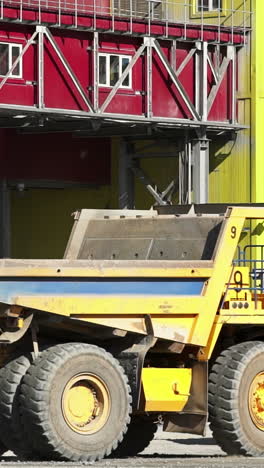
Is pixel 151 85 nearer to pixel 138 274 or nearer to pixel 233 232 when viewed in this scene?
pixel 233 232

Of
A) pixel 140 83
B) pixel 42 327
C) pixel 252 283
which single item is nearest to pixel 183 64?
pixel 140 83

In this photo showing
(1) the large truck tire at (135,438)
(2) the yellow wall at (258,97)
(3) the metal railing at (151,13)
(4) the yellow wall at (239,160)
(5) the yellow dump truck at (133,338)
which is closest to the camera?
(5) the yellow dump truck at (133,338)

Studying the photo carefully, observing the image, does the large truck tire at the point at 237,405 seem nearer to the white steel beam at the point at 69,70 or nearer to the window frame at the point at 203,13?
the white steel beam at the point at 69,70

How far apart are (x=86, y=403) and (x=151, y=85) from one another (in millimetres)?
24814

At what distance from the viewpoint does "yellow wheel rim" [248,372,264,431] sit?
1866 cm

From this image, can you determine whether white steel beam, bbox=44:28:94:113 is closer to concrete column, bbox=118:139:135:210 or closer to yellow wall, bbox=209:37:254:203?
yellow wall, bbox=209:37:254:203

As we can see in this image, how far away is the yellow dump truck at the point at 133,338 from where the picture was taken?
17031mm

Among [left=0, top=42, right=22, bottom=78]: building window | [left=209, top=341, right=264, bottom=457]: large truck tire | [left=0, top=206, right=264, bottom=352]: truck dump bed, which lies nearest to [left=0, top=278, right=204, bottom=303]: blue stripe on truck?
[left=0, top=206, right=264, bottom=352]: truck dump bed

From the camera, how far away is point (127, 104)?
4081cm

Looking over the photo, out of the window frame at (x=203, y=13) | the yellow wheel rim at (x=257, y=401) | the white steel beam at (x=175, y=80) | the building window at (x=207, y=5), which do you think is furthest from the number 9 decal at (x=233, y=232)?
the building window at (x=207, y=5)

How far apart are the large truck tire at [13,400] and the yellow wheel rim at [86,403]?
0.57m

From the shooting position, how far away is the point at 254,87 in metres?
42.3

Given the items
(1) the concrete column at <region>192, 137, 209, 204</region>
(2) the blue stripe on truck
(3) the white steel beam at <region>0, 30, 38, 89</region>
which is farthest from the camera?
(1) the concrete column at <region>192, 137, 209, 204</region>

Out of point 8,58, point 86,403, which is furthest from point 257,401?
point 8,58
